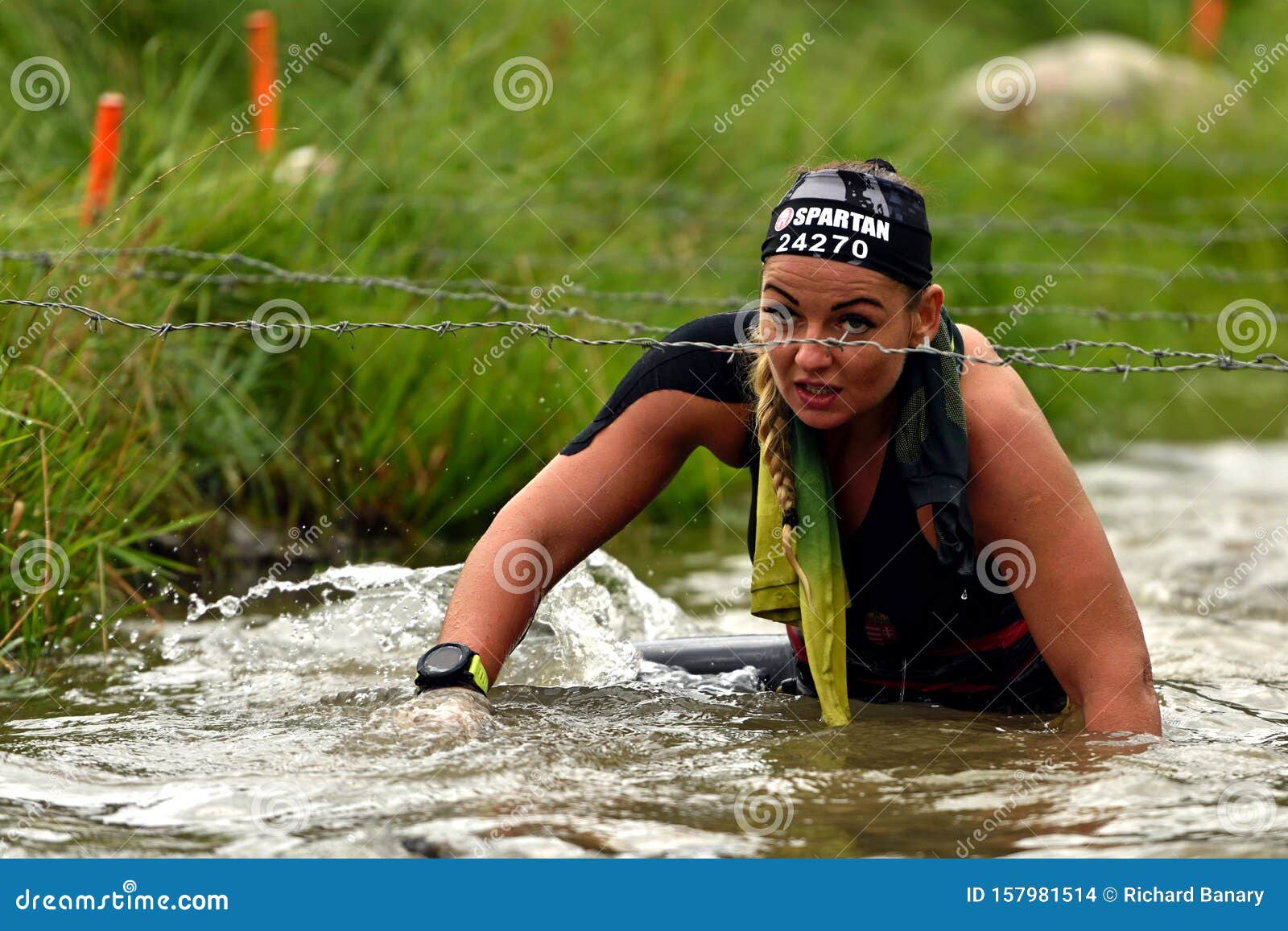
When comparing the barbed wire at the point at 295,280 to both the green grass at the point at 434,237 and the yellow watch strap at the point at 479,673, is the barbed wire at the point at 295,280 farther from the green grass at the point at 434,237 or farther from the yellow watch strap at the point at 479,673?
the yellow watch strap at the point at 479,673

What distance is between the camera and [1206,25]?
1606cm

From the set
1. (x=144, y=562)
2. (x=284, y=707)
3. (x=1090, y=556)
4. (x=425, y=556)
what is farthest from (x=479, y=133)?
(x=1090, y=556)

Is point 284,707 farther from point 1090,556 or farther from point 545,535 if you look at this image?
point 1090,556

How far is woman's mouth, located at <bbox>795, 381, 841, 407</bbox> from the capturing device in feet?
10.2
